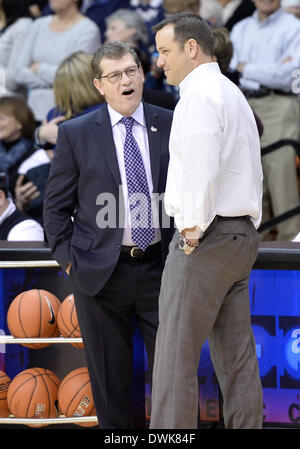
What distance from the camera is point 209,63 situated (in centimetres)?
403

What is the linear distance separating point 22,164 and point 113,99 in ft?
8.87

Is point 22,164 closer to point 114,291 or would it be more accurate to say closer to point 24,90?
point 24,90

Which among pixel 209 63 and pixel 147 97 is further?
pixel 147 97

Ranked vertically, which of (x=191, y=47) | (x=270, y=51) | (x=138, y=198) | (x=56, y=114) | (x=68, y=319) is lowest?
(x=68, y=319)

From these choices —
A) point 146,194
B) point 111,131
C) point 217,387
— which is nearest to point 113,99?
point 111,131

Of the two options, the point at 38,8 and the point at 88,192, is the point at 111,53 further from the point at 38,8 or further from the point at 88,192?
the point at 38,8

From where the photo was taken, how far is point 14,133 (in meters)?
7.29

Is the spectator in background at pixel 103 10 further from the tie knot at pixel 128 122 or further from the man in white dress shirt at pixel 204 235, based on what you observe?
the man in white dress shirt at pixel 204 235

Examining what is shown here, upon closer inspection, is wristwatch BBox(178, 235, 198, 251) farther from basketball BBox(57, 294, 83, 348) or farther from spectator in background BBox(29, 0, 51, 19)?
spectator in background BBox(29, 0, 51, 19)

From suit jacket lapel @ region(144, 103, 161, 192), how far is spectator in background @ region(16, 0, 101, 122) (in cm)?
328

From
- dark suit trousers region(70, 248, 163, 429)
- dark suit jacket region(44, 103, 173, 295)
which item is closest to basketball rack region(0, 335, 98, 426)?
dark suit trousers region(70, 248, 163, 429)

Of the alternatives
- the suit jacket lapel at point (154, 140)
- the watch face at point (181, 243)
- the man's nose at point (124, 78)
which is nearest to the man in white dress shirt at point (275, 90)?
the suit jacket lapel at point (154, 140)

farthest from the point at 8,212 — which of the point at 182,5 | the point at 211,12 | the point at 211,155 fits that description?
the point at 211,12

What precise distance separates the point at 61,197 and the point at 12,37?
14.3 ft
